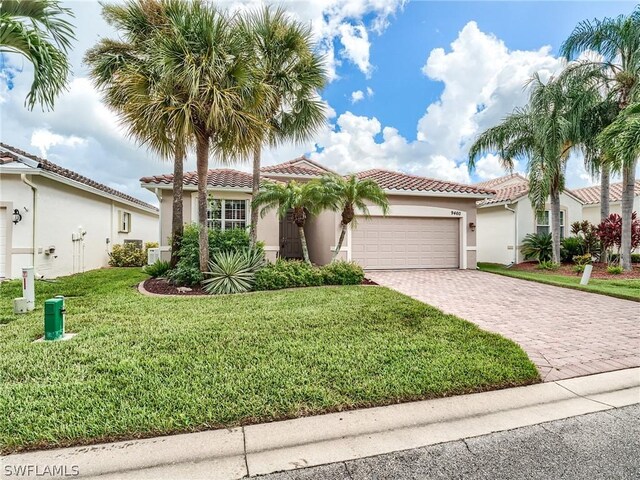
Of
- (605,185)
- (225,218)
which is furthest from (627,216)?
(225,218)

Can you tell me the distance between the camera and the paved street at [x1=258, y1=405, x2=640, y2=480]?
8.41 feet

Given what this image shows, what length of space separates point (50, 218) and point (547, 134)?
66.2 ft

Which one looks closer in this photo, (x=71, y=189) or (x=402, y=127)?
(x=71, y=189)

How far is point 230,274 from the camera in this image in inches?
369

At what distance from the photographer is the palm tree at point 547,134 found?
13.6 metres

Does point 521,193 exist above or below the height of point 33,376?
above

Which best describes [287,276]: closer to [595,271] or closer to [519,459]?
[519,459]

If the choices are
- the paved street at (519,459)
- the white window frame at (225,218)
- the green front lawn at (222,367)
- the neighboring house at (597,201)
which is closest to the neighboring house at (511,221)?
the neighboring house at (597,201)

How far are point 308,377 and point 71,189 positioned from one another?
1481 centimetres

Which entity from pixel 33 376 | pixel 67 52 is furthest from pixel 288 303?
pixel 67 52

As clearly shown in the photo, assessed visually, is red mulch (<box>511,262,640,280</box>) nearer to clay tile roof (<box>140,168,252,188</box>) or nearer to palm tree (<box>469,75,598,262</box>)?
palm tree (<box>469,75,598,262</box>)

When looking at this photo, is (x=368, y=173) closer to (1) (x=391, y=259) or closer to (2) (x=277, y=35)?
(1) (x=391, y=259)

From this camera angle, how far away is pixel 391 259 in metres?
14.4

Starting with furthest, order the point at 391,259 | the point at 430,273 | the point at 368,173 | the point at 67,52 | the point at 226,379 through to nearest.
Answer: the point at 368,173 < the point at 391,259 < the point at 430,273 < the point at 67,52 < the point at 226,379
